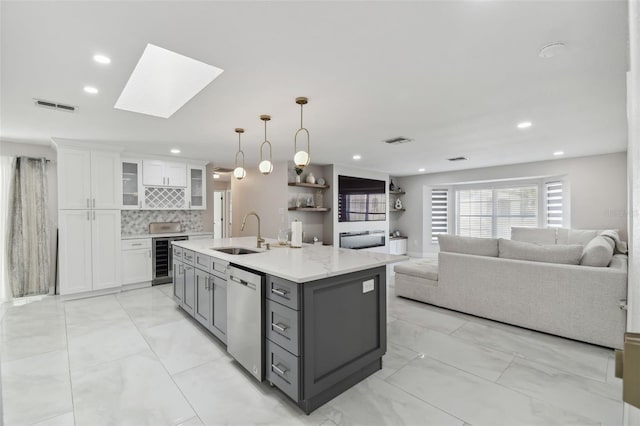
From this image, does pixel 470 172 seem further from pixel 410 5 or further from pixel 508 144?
pixel 410 5

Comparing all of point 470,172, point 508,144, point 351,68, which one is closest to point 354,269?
point 351,68

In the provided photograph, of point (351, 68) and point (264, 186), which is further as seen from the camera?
point (264, 186)

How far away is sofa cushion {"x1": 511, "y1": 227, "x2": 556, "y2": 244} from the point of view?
16.8ft

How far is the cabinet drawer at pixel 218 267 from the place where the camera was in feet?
8.77

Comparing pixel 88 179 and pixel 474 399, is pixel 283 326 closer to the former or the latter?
pixel 474 399

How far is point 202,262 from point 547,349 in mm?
3469

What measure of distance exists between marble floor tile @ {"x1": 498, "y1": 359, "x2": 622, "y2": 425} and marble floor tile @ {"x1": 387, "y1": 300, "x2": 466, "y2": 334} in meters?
0.86

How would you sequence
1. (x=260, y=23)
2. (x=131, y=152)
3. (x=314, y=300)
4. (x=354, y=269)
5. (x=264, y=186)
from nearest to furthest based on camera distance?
(x=260, y=23), (x=314, y=300), (x=354, y=269), (x=131, y=152), (x=264, y=186)

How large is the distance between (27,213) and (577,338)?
7.19 meters

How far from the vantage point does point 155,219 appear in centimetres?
560

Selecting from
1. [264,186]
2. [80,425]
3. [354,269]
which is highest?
[264,186]

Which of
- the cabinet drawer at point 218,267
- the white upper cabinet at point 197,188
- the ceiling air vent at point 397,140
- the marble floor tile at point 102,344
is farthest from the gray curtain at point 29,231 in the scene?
the ceiling air vent at point 397,140

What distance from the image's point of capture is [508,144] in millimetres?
4535

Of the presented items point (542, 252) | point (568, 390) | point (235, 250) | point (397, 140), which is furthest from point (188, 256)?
point (542, 252)
